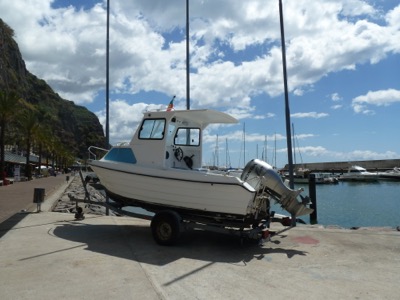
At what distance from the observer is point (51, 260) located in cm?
724

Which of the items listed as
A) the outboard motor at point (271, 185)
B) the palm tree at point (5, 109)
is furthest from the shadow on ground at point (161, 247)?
the palm tree at point (5, 109)

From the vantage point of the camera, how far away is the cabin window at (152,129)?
969 cm

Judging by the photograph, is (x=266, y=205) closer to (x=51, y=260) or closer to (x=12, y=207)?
(x=51, y=260)

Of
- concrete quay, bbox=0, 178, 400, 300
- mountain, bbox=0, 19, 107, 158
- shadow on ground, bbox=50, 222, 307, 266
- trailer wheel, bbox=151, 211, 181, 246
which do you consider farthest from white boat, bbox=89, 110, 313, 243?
mountain, bbox=0, 19, 107, 158

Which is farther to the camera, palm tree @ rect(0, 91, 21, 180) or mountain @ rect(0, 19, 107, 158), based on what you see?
mountain @ rect(0, 19, 107, 158)

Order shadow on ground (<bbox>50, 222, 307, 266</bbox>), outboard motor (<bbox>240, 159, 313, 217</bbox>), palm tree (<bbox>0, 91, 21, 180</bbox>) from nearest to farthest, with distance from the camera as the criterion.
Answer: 1. shadow on ground (<bbox>50, 222, 307, 266</bbox>)
2. outboard motor (<bbox>240, 159, 313, 217</bbox>)
3. palm tree (<bbox>0, 91, 21, 180</bbox>)

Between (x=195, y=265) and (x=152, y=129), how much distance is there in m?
3.83

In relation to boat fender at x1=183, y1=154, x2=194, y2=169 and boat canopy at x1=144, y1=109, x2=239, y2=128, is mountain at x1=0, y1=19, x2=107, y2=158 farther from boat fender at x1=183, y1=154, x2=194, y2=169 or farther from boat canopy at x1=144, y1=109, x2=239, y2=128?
boat fender at x1=183, y1=154, x2=194, y2=169

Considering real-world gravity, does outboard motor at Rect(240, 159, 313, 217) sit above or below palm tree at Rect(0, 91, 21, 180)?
below

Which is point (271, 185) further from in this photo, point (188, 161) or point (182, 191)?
point (188, 161)

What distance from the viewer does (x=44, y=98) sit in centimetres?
15912

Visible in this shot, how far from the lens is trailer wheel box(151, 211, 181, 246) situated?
8594 millimetres

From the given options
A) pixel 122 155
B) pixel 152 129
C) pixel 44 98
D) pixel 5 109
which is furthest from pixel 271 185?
pixel 44 98

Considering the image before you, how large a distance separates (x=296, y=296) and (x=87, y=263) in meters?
3.65
